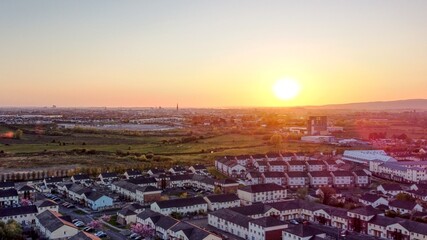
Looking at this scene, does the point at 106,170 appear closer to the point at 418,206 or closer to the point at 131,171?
the point at 131,171

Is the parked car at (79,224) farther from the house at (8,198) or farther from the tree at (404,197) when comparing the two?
the tree at (404,197)

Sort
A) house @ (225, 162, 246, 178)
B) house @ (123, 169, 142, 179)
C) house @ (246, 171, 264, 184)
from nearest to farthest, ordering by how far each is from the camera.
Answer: house @ (246, 171, 264, 184), house @ (123, 169, 142, 179), house @ (225, 162, 246, 178)

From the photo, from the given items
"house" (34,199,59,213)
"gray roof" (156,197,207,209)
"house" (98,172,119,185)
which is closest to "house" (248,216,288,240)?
"gray roof" (156,197,207,209)

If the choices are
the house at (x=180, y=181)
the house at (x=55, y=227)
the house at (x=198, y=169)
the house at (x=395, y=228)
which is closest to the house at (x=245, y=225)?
the house at (x=395, y=228)

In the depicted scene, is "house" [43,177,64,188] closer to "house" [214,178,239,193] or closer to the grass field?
the grass field

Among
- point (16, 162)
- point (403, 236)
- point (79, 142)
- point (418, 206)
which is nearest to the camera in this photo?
point (403, 236)

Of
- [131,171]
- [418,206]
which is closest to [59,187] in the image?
[131,171]
